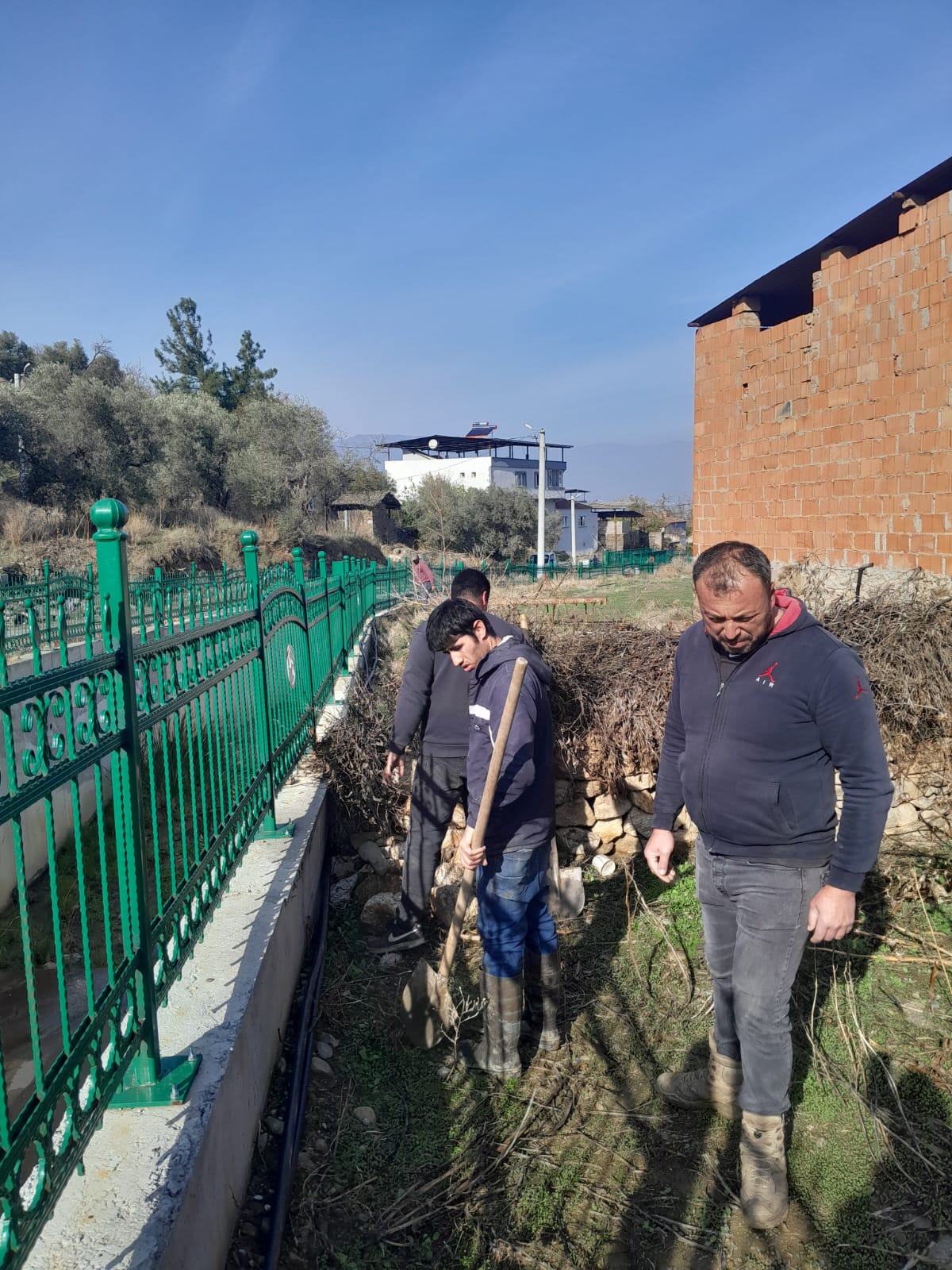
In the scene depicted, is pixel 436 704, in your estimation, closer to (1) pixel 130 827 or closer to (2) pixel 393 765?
(2) pixel 393 765

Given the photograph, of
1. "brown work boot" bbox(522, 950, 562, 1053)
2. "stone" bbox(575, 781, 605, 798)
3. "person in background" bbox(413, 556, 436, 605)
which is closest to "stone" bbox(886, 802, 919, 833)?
"stone" bbox(575, 781, 605, 798)

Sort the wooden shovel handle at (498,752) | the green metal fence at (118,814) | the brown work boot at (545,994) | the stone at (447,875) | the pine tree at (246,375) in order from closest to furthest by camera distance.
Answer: the green metal fence at (118,814), the wooden shovel handle at (498,752), the brown work boot at (545,994), the stone at (447,875), the pine tree at (246,375)

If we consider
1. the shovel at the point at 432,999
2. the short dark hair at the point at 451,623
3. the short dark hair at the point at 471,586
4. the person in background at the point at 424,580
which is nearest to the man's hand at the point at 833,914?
the shovel at the point at 432,999

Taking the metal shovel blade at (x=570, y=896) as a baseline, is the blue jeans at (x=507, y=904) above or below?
above

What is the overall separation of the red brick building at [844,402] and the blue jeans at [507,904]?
530 centimetres

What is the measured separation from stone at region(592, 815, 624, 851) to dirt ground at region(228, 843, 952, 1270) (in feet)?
3.82

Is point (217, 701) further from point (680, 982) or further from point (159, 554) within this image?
point (159, 554)

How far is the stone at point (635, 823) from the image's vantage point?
205 inches

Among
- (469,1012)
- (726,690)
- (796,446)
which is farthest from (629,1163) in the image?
(796,446)

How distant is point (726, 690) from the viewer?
8.32 ft

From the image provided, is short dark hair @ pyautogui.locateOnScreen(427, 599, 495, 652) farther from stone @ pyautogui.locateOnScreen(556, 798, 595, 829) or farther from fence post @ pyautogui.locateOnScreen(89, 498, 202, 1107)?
stone @ pyautogui.locateOnScreen(556, 798, 595, 829)

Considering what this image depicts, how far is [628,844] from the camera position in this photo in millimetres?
5215

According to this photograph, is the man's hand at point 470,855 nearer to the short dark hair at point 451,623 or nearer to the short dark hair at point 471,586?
the short dark hair at point 451,623

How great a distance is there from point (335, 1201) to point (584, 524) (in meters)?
57.7
